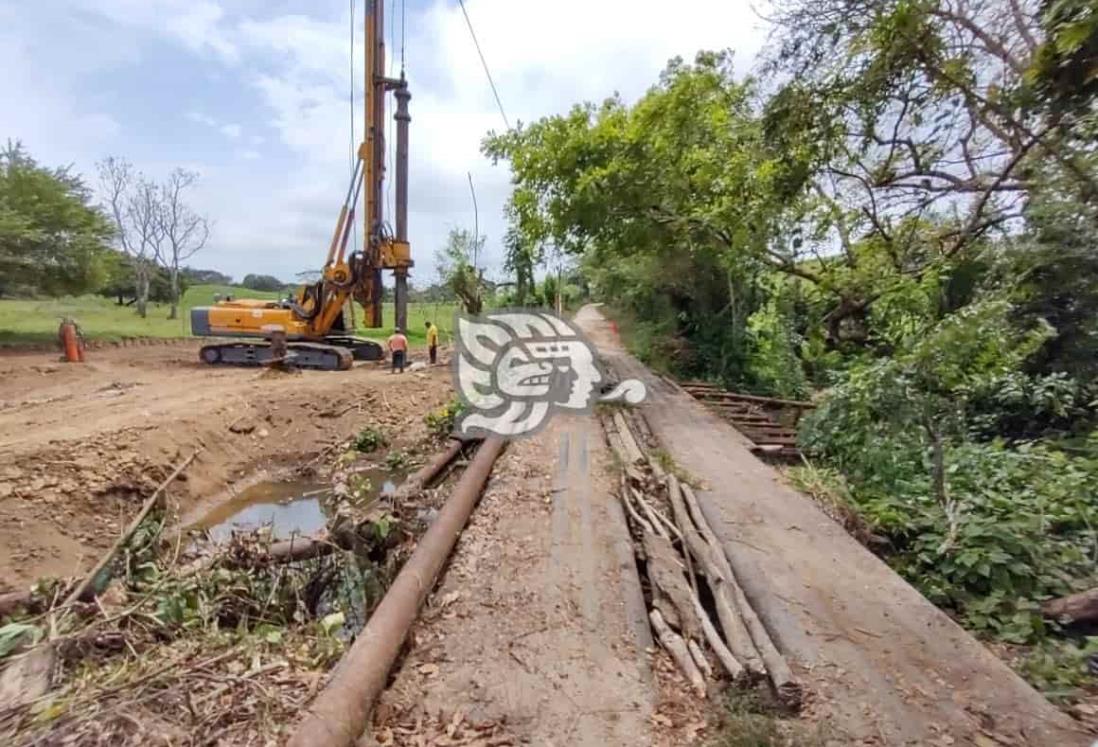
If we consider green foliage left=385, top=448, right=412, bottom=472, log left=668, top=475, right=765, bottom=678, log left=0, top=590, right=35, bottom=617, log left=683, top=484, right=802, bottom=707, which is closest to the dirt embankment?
green foliage left=385, top=448, right=412, bottom=472

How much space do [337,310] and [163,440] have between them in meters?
5.92

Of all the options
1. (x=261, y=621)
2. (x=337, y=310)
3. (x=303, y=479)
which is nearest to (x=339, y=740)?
(x=261, y=621)

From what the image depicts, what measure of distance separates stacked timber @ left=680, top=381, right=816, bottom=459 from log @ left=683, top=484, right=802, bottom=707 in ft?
11.0

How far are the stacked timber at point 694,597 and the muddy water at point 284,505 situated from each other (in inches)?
125

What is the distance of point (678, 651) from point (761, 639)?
374 mm

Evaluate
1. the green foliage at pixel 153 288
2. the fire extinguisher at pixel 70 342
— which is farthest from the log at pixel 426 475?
the green foliage at pixel 153 288

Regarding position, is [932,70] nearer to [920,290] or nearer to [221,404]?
[920,290]

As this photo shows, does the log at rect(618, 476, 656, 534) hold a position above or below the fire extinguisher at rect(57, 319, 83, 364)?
below

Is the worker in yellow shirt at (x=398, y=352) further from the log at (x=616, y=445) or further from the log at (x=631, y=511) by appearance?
the log at (x=631, y=511)

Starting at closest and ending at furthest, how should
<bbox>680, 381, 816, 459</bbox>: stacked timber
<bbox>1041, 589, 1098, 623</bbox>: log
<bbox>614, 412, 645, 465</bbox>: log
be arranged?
<bbox>1041, 589, 1098, 623</bbox>: log, <bbox>614, 412, 645, 465</bbox>: log, <bbox>680, 381, 816, 459</bbox>: stacked timber

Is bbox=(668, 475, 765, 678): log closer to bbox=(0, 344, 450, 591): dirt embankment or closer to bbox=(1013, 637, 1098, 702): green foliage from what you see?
bbox=(1013, 637, 1098, 702): green foliage

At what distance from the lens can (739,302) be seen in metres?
12.9

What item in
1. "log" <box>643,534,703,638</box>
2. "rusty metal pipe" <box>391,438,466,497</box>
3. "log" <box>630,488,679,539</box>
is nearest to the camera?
"log" <box>643,534,703,638</box>

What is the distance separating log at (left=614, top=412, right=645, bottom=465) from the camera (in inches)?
226
